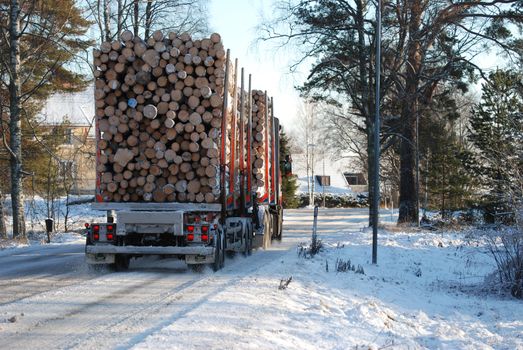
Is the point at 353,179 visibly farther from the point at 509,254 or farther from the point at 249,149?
the point at 509,254

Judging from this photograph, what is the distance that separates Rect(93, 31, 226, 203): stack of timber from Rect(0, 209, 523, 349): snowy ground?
161cm

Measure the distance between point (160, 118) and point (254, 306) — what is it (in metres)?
5.00

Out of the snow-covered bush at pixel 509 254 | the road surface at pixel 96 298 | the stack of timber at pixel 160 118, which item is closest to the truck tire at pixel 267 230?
the road surface at pixel 96 298

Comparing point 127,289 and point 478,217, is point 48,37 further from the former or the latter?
point 478,217

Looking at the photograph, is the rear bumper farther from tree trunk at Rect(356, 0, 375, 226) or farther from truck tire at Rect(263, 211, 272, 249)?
tree trunk at Rect(356, 0, 375, 226)

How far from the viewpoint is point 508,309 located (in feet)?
37.1

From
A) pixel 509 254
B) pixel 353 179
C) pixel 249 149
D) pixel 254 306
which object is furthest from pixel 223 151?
pixel 353 179

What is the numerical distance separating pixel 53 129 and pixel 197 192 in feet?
60.4

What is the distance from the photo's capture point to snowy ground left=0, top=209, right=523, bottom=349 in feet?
21.4

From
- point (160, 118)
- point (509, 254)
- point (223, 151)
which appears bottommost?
point (509, 254)

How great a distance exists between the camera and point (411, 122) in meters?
27.2

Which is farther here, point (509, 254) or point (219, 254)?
point (509, 254)

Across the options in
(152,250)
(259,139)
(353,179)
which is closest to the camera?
(152,250)

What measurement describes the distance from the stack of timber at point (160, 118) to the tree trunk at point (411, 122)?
48.7 feet
